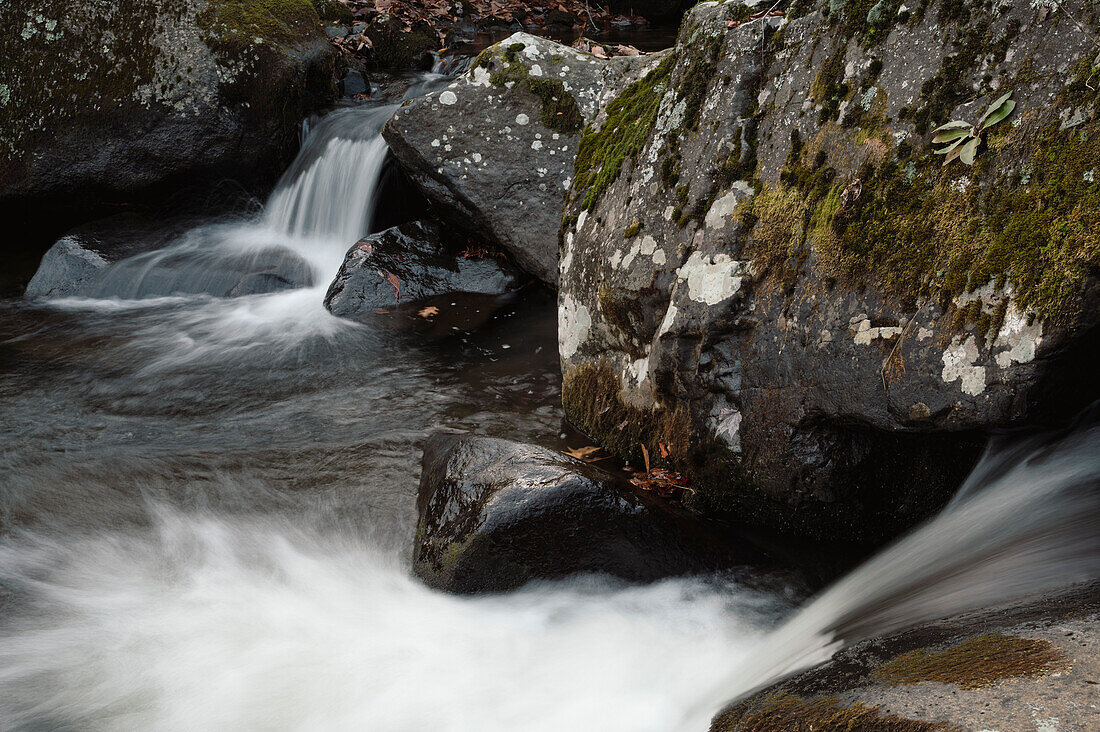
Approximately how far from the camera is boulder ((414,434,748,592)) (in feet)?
Result: 10.6

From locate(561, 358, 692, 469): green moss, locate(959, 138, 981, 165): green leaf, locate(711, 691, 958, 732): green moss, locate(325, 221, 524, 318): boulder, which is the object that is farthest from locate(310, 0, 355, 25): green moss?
locate(711, 691, 958, 732): green moss

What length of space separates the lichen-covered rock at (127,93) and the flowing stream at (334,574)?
281 cm

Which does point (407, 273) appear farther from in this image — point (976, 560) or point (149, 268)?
point (976, 560)

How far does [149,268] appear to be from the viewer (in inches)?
280

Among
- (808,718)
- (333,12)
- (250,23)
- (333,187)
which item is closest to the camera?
(808,718)

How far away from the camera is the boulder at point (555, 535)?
3219 mm

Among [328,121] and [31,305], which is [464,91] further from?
[31,305]

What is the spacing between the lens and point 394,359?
18.3ft

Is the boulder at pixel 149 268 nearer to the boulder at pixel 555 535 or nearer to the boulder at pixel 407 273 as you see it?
the boulder at pixel 407 273

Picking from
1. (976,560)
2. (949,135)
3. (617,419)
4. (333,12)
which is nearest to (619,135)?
(617,419)

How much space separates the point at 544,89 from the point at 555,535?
4.40 metres

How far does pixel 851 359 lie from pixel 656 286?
1.02 metres

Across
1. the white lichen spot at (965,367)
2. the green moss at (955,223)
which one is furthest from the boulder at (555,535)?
the white lichen spot at (965,367)

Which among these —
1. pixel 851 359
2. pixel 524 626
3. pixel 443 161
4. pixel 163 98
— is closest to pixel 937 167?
pixel 851 359
